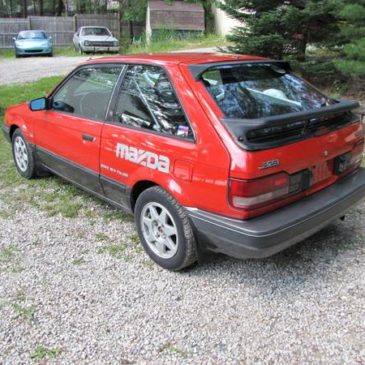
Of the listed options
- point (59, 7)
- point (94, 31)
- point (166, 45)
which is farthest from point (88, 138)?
point (59, 7)

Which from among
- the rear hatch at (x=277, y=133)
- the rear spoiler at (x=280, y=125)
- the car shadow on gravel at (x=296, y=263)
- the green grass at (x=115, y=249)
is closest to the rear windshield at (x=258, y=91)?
the rear hatch at (x=277, y=133)

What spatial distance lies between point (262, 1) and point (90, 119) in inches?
216

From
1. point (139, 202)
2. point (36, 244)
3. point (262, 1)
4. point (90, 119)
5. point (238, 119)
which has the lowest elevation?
point (36, 244)

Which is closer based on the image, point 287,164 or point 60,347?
point 60,347

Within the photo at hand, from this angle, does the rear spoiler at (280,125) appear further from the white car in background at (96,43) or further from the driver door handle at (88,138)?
the white car in background at (96,43)

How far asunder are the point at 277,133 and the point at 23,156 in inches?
138

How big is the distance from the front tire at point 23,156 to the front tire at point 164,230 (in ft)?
7.17

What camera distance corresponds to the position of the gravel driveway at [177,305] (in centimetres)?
258

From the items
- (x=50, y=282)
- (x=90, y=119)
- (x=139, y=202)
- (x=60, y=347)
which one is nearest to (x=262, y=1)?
(x=90, y=119)

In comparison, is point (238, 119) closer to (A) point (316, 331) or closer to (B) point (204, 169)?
(B) point (204, 169)

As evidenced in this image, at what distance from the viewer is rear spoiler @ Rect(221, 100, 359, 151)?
273 centimetres

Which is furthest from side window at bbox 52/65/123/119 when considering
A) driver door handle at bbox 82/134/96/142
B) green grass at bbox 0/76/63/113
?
green grass at bbox 0/76/63/113

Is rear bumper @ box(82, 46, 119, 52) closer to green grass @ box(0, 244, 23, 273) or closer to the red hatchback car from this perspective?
the red hatchback car

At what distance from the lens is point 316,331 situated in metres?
2.71
